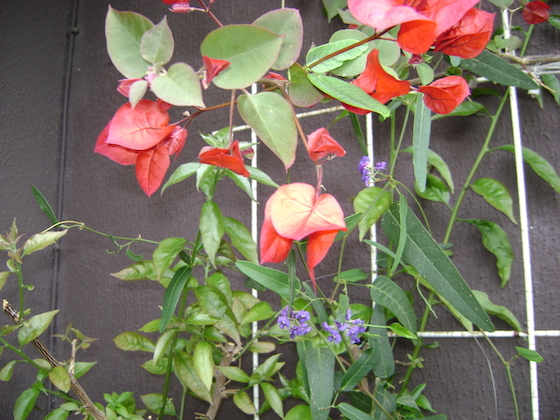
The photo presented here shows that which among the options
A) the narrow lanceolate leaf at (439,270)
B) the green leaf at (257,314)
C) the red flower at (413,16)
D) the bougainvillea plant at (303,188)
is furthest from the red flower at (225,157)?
the green leaf at (257,314)

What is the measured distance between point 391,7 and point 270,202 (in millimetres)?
143

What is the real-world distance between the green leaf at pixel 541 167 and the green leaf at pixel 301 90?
0.47 m

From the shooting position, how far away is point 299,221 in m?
0.29

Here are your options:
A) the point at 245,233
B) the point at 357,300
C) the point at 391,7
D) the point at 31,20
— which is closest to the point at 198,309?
the point at 245,233

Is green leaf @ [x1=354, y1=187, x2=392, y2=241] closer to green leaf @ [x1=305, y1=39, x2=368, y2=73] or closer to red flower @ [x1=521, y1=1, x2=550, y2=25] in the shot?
green leaf @ [x1=305, y1=39, x2=368, y2=73]

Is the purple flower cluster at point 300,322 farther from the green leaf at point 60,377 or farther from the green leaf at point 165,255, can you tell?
the green leaf at point 60,377

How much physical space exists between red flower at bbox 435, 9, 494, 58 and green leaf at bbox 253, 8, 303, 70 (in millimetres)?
105

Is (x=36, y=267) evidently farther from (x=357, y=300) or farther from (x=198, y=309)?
(x=357, y=300)

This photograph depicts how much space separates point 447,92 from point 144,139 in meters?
0.23

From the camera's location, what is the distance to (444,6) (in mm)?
285

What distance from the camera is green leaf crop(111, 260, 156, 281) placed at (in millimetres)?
657

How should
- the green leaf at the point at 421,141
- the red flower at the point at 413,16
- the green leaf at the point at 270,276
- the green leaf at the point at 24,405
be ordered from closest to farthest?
the red flower at the point at 413,16, the green leaf at the point at 421,141, the green leaf at the point at 270,276, the green leaf at the point at 24,405

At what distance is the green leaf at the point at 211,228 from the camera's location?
0.52 m

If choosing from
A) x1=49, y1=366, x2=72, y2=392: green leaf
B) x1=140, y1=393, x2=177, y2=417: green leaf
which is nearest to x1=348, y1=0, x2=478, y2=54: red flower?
x1=49, y1=366, x2=72, y2=392: green leaf
